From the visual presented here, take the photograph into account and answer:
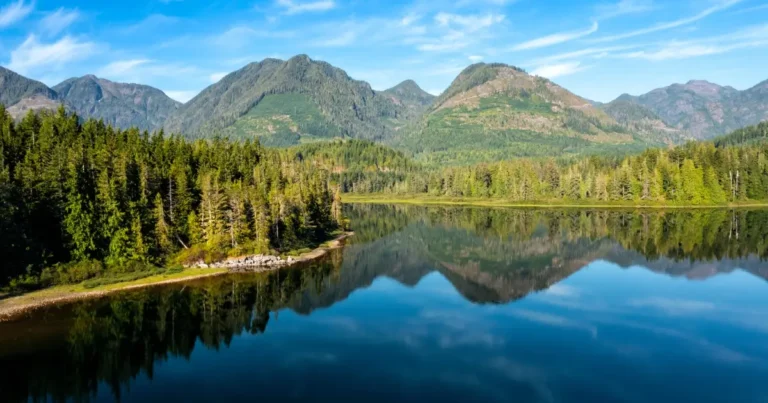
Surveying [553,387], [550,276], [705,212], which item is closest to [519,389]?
[553,387]

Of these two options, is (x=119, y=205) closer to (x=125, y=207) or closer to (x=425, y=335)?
(x=125, y=207)

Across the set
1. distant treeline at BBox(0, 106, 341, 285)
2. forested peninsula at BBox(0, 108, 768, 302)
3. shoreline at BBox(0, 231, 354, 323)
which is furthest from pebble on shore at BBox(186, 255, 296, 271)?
distant treeline at BBox(0, 106, 341, 285)

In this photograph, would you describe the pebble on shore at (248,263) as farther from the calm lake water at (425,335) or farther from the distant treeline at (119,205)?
the calm lake water at (425,335)

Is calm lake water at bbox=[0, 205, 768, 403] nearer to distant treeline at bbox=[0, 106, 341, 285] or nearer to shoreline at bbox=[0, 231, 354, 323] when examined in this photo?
shoreline at bbox=[0, 231, 354, 323]

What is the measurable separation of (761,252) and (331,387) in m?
94.6

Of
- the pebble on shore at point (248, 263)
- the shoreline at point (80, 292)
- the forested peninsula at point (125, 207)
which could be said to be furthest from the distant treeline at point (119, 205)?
the shoreline at point (80, 292)

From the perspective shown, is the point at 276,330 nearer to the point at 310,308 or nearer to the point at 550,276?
the point at 310,308

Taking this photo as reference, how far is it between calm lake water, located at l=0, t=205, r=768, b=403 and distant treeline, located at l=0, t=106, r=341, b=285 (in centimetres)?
1185

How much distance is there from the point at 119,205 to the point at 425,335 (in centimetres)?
5323

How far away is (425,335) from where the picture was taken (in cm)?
5434

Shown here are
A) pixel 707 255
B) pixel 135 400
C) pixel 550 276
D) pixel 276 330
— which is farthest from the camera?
pixel 707 255

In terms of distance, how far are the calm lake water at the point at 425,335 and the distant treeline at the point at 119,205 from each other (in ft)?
38.9

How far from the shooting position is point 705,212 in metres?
168

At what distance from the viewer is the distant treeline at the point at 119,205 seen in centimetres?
7131
